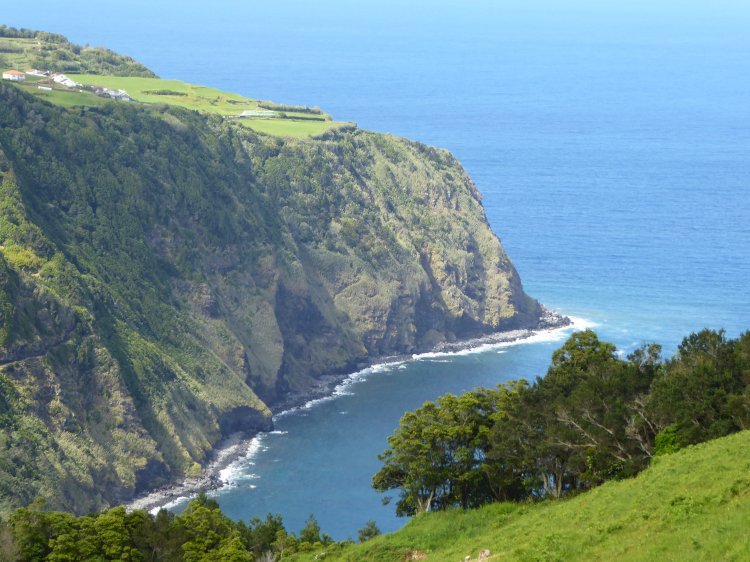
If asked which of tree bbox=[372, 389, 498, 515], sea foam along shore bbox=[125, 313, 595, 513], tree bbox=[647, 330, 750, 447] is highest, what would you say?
tree bbox=[647, 330, 750, 447]

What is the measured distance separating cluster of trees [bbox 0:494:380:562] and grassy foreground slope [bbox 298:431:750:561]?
10736 millimetres

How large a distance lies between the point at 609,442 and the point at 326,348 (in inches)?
4375

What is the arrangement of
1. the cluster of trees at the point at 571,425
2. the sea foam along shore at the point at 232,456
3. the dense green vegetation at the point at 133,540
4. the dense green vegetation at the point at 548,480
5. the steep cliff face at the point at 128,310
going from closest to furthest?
1. the dense green vegetation at the point at 548,480
2. the cluster of trees at the point at 571,425
3. the dense green vegetation at the point at 133,540
4. the steep cliff face at the point at 128,310
5. the sea foam along shore at the point at 232,456

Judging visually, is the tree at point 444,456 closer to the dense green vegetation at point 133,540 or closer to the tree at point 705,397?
the dense green vegetation at point 133,540

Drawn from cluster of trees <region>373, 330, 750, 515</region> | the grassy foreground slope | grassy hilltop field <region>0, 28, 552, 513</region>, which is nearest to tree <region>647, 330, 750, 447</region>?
cluster of trees <region>373, 330, 750, 515</region>

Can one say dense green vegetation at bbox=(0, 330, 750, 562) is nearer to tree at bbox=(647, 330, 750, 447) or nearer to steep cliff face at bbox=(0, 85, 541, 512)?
tree at bbox=(647, 330, 750, 447)

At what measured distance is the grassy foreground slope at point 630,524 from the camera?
204ft

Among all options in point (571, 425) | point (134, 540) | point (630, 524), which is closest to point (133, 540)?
point (134, 540)

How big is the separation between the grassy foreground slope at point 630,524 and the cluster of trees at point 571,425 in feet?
11.0

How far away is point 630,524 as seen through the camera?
68.9 meters

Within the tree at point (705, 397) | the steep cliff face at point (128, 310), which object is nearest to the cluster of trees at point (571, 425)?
the tree at point (705, 397)

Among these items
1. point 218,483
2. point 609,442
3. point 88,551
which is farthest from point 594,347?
point 218,483

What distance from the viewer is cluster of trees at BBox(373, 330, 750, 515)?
85.8 metres

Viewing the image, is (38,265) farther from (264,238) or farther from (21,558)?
(21,558)
